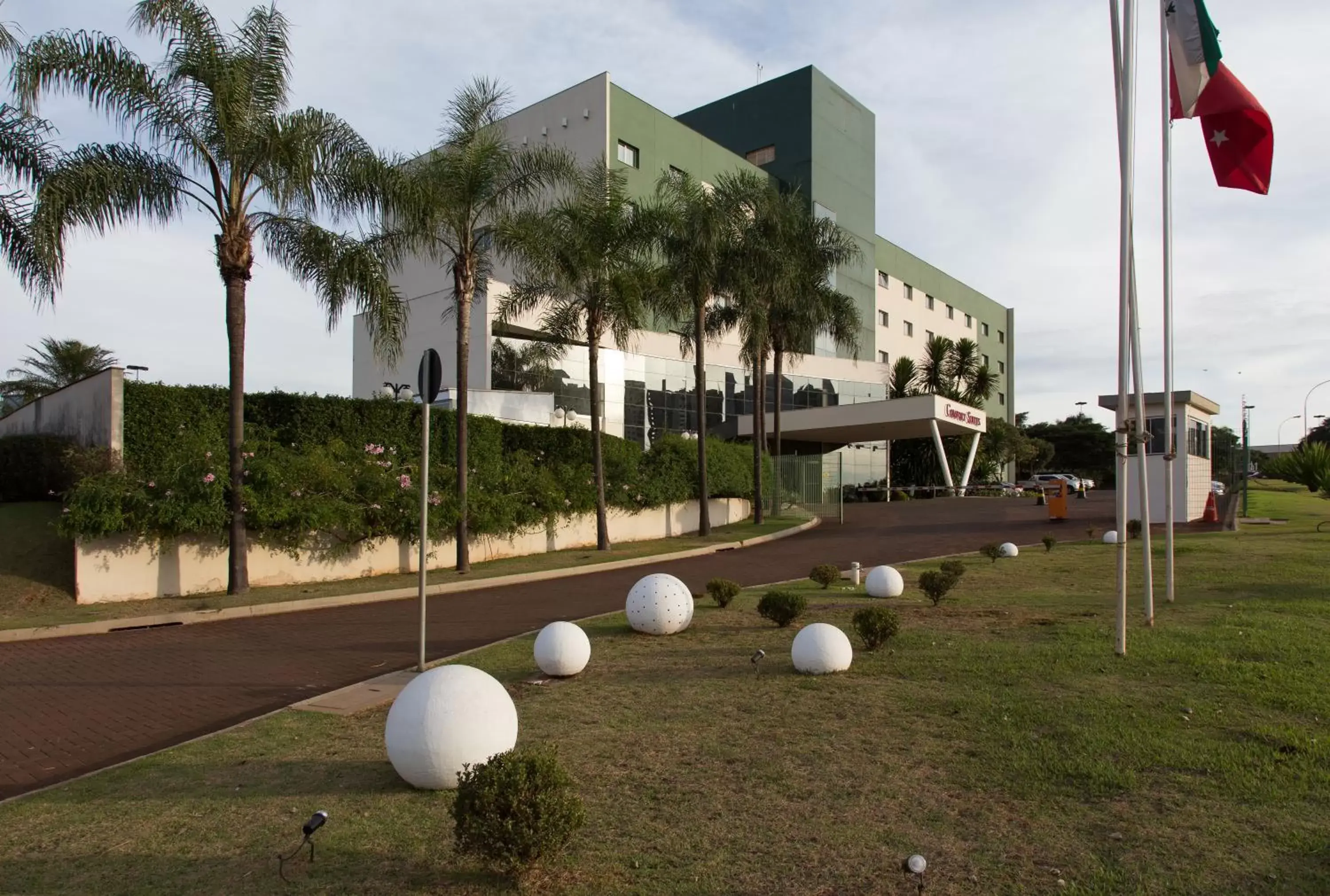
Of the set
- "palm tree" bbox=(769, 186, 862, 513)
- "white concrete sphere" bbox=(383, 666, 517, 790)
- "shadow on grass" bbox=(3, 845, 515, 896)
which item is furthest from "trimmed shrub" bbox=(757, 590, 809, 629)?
"palm tree" bbox=(769, 186, 862, 513)

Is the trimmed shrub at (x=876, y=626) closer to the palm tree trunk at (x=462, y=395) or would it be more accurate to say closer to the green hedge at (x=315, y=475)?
the green hedge at (x=315, y=475)

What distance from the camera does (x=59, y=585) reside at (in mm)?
12680

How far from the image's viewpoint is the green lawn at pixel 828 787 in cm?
374

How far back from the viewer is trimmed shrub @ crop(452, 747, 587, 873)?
141 inches

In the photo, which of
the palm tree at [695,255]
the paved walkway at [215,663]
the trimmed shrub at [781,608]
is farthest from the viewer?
the palm tree at [695,255]

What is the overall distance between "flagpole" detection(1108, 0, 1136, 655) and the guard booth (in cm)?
1615

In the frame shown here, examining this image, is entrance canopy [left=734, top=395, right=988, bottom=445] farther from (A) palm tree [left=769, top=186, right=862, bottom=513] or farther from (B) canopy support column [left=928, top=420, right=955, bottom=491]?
(A) palm tree [left=769, top=186, right=862, bottom=513]

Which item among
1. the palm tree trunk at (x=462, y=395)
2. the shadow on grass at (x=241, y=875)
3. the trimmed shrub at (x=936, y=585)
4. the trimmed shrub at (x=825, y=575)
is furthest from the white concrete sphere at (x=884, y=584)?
the shadow on grass at (x=241, y=875)

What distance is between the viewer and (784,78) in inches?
2127

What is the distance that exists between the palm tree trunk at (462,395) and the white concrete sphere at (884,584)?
8.30 metres

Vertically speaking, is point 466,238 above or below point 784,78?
below

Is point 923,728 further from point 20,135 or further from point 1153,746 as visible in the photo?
point 20,135

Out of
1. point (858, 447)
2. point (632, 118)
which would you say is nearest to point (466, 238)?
point (632, 118)

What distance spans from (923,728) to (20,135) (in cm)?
1426
